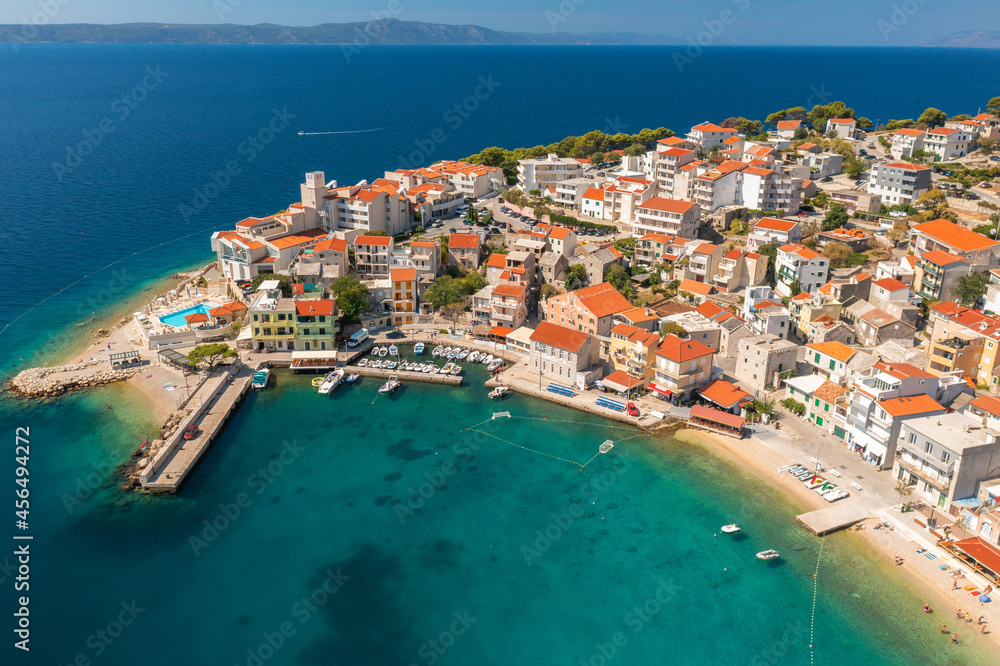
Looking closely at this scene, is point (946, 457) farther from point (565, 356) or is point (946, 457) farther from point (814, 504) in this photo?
point (565, 356)

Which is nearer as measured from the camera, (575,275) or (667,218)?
(575,275)

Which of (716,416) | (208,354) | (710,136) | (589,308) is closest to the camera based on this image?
(716,416)

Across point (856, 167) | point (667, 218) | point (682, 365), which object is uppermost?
point (856, 167)

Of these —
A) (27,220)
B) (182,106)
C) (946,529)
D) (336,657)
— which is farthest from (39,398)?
(182,106)

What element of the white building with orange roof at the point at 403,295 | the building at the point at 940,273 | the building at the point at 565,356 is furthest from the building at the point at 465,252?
the building at the point at 940,273

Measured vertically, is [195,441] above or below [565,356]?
below

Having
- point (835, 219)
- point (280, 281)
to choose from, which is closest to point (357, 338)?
point (280, 281)

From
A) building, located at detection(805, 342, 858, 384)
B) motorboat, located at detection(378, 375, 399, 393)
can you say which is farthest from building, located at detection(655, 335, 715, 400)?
motorboat, located at detection(378, 375, 399, 393)

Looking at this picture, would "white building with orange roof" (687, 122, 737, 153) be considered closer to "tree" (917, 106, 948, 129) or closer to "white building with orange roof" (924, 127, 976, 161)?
"white building with orange roof" (924, 127, 976, 161)
